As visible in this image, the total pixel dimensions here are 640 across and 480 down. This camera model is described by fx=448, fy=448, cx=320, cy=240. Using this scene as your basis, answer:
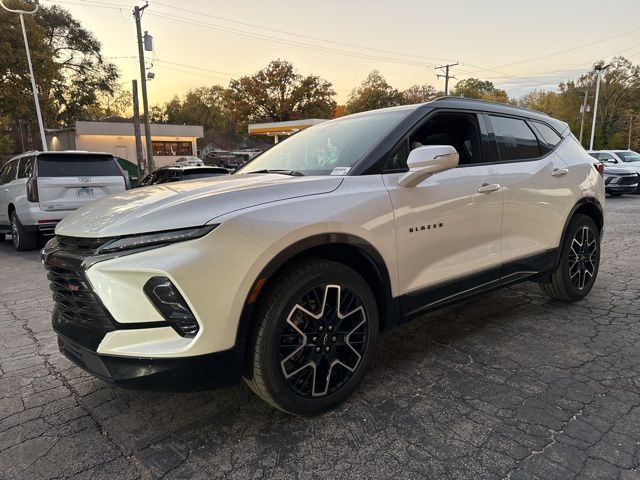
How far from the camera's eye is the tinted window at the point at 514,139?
355cm

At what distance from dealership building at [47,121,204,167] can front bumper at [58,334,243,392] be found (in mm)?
36489

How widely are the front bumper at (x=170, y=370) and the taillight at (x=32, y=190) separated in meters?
6.76

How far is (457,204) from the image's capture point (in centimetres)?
302

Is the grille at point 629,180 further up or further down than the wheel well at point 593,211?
further down

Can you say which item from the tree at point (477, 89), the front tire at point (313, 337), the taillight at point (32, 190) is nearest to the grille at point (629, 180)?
the front tire at point (313, 337)

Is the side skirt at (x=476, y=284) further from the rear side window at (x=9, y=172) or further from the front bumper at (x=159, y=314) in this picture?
the rear side window at (x=9, y=172)

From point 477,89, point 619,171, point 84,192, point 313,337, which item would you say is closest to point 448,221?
point 313,337

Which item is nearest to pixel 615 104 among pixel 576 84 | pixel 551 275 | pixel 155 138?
pixel 576 84

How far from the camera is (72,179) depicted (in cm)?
787

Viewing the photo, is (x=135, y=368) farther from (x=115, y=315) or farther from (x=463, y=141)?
(x=463, y=141)

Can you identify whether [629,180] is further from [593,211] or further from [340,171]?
[340,171]

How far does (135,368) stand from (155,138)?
1707 inches

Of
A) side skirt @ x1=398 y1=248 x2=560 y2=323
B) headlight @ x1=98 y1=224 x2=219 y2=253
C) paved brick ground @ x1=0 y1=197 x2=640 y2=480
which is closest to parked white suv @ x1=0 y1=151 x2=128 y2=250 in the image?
paved brick ground @ x1=0 y1=197 x2=640 y2=480

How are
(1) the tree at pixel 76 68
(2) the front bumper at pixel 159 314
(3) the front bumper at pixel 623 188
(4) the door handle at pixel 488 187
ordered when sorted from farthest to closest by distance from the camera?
(1) the tree at pixel 76 68 < (3) the front bumper at pixel 623 188 < (4) the door handle at pixel 488 187 < (2) the front bumper at pixel 159 314
